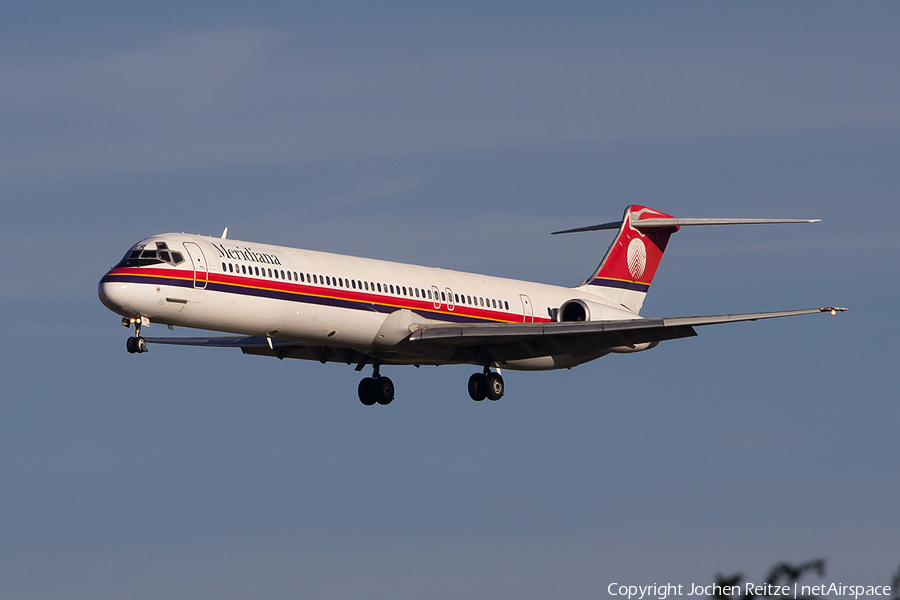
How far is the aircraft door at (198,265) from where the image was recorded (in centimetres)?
2892

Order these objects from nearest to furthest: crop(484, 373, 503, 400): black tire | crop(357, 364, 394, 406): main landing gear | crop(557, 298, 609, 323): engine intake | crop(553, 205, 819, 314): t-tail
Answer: crop(484, 373, 503, 400): black tire < crop(357, 364, 394, 406): main landing gear < crop(557, 298, 609, 323): engine intake < crop(553, 205, 819, 314): t-tail

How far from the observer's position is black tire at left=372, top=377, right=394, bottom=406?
3644 cm

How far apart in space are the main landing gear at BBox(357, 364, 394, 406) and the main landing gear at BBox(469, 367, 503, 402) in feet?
8.28

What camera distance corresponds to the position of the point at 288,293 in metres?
30.2

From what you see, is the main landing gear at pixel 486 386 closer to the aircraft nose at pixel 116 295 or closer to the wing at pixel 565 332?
the wing at pixel 565 332

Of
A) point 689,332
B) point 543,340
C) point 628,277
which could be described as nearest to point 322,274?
point 543,340

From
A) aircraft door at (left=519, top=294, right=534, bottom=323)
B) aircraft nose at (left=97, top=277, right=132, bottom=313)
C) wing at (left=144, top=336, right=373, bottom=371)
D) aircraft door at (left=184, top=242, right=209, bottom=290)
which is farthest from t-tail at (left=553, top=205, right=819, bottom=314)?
aircraft nose at (left=97, top=277, right=132, bottom=313)

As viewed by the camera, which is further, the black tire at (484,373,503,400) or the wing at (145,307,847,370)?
the black tire at (484,373,503,400)

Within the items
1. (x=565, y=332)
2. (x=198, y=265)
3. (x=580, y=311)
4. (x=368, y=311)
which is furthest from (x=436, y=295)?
(x=198, y=265)

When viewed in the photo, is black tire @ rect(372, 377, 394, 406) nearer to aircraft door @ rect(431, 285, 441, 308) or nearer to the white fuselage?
the white fuselage

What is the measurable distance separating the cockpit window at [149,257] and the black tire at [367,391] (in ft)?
29.7

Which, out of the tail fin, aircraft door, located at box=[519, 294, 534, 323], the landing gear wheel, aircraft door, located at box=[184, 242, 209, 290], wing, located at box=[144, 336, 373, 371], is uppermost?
the tail fin

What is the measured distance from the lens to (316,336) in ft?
102

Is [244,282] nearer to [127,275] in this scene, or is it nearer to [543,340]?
[127,275]
